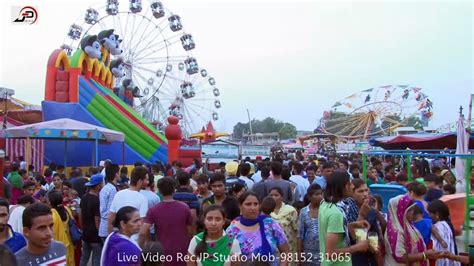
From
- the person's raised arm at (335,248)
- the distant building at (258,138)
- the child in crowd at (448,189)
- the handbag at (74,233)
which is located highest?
the distant building at (258,138)

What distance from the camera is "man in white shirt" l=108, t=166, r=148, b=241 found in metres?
4.71

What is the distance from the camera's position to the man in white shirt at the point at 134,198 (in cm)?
471

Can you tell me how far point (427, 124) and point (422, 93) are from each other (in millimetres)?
3023

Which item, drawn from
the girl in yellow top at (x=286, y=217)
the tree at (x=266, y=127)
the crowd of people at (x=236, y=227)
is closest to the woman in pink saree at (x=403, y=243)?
the crowd of people at (x=236, y=227)

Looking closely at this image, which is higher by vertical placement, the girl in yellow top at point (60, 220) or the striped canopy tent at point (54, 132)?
the striped canopy tent at point (54, 132)

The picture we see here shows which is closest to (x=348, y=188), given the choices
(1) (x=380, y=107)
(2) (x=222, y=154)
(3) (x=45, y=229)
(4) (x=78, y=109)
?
(3) (x=45, y=229)

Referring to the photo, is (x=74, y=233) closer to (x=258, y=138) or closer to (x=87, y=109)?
(x=87, y=109)

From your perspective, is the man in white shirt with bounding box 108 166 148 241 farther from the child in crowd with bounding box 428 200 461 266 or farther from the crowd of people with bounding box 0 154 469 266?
the child in crowd with bounding box 428 200 461 266

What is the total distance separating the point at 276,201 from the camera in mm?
4688

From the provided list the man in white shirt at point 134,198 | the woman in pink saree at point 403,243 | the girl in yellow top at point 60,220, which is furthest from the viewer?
the girl in yellow top at point 60,220

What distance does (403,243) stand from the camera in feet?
13.0

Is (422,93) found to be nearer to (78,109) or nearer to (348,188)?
(78,109)

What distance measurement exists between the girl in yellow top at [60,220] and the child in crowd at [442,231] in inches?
130

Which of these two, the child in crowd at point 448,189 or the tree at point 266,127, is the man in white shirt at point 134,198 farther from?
the tree at point 266,127
